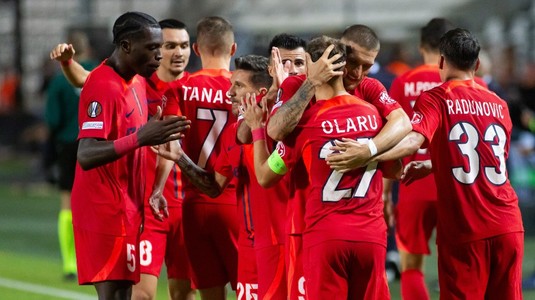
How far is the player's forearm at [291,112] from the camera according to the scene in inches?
267

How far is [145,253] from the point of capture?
8.75 meters

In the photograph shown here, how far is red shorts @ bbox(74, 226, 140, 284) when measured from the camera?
7297 millimetres

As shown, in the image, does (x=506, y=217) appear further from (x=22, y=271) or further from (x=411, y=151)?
(x=22, y=271)

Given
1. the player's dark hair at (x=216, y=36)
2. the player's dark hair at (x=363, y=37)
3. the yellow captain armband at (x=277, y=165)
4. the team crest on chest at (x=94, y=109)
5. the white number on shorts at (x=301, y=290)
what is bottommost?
the white number on shorts at (x=301, y=290)

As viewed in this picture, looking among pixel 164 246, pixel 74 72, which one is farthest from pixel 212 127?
pixel 74 72

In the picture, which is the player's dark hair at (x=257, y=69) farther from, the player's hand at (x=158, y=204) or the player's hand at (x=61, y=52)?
the player's hand at (x=61, y=52)

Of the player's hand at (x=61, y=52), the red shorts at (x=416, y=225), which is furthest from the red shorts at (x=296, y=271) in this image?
the red shorts at (x=416, y=225)

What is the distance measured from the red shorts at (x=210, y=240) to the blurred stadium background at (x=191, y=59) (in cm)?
485

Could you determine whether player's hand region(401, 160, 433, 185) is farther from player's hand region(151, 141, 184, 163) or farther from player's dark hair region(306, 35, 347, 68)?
player's hand region(151, 141, 184, 163)

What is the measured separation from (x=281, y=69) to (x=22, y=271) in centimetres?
752

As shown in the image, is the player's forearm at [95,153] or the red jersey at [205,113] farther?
the red jersey at [205,113]

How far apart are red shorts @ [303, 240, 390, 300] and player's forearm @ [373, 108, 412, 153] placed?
1.97 feet

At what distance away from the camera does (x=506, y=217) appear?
7.64m

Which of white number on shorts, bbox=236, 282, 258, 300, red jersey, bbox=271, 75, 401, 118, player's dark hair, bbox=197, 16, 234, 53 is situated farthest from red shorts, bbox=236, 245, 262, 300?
player's dark hair, bbox=197, 16, 234, 53
